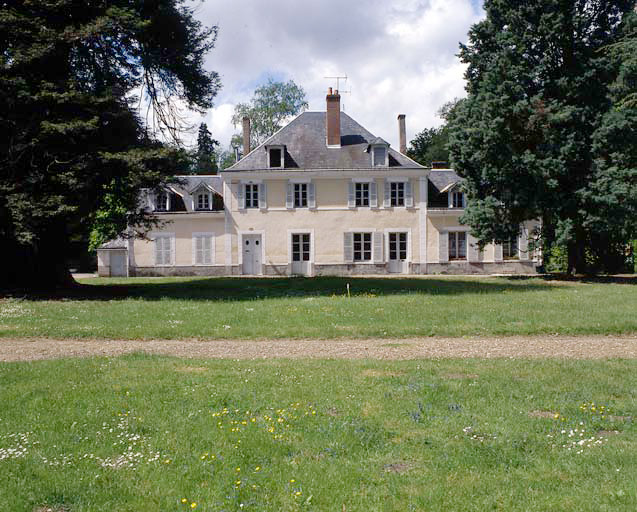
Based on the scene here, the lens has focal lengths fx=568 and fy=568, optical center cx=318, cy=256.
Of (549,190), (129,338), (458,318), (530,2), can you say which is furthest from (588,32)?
(129,338)

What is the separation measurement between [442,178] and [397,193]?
405 cm

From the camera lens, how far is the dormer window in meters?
31.7

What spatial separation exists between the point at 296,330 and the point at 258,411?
5320 mm

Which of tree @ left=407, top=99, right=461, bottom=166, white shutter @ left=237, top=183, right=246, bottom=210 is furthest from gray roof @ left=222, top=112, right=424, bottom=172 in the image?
tree @ left=407, top=99, right=461, bottom=166

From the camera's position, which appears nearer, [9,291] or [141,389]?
[141,389]

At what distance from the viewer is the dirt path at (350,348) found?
888 cm

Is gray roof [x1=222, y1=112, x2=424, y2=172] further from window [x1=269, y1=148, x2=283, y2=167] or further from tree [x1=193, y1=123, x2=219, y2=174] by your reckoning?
tree [x1=193, y1=123, x2=219, y2=174]

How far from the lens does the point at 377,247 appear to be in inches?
1259

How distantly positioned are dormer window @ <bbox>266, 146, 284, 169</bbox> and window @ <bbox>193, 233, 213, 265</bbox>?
17.4 ft

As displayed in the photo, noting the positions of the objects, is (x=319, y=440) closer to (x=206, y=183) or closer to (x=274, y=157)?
(x=274, y=157)

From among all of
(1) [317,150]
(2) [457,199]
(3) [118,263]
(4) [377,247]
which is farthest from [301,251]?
(3) [118,263]

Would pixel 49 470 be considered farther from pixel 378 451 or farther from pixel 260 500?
pixel 378 451

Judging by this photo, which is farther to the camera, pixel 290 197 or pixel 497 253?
pixel 497 253

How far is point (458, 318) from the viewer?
39.8ft
